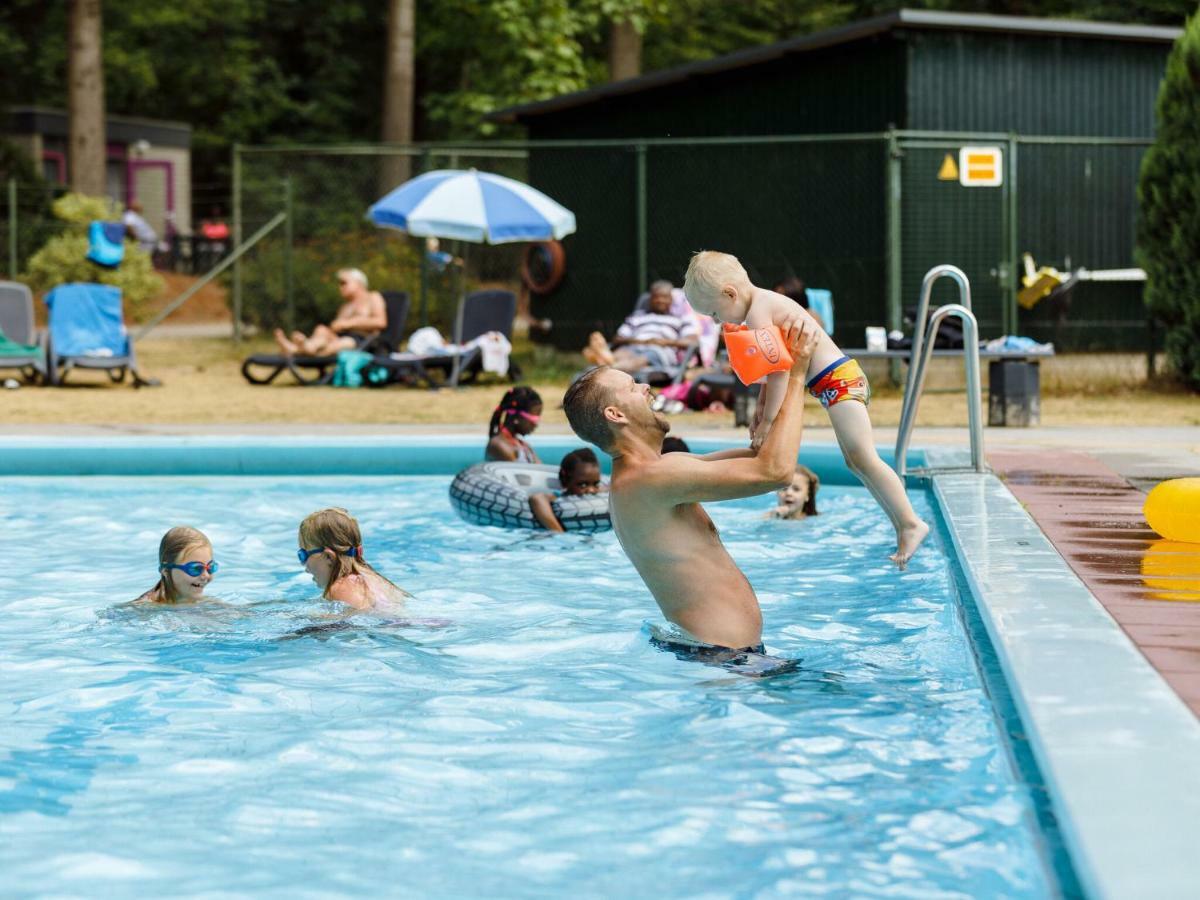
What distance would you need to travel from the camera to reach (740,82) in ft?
56.0

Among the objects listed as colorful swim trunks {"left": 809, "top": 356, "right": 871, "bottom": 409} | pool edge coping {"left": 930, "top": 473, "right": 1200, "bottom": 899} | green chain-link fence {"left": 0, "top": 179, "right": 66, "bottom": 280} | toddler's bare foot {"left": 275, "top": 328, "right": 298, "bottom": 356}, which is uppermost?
green chain-link fence {"left": 0, "top": 179, "right": 66, "bottom": 280}

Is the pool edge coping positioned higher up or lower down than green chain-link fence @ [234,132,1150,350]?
lower down

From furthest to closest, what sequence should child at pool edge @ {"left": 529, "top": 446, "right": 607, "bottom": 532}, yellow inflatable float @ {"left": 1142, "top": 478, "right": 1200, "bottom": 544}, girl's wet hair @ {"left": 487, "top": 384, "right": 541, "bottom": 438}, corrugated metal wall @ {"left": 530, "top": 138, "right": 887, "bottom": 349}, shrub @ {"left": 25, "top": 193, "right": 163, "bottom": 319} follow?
1. shrub @ {"left": 25, "top": 193, "right": 163, "bottom": 319}
2. corrugated metal wall @ {"left": 530, "top": 138, "right": 887, "bottom": 349}
3. girl's wet hair @ {"left": 487, "top": 384, "right": 541, "bottom": 438}
4. child at pool edge @ {"left": 529, "top": 446, "right": 607, "bottom": 532}
5. yellow inflatable float @ {"left": 1142, "top": 478, "right": 1200, "bottom": 544}

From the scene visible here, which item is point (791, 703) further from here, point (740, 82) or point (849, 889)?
point (740, 82)

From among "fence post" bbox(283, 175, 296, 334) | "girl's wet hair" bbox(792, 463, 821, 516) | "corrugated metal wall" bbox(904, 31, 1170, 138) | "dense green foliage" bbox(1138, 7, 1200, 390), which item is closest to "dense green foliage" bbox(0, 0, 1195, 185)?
"fence post" bbox(283, 175, 296, 334)

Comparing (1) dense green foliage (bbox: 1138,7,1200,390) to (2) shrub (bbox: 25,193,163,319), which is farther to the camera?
(2) shrub (bbox: 25,193,163,319)

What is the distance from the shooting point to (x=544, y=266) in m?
18.4

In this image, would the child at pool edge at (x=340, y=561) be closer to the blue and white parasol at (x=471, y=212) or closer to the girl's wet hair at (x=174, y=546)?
the girl's wet hair at (x=174, y=546)

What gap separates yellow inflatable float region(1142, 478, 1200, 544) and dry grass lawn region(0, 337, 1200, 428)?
5.38 metres

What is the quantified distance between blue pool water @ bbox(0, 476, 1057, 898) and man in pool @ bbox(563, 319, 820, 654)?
0.77 feet

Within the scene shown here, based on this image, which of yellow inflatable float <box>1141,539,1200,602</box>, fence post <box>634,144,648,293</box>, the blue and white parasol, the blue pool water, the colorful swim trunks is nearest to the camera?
the blue pool water

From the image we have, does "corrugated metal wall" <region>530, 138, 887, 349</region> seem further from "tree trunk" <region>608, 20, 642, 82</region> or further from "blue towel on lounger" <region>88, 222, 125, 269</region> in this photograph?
"tree trunk" <region>608, 20, 642, 82</region>

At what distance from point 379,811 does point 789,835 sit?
1.04 meters

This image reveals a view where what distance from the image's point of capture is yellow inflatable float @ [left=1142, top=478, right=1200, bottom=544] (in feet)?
19.6
